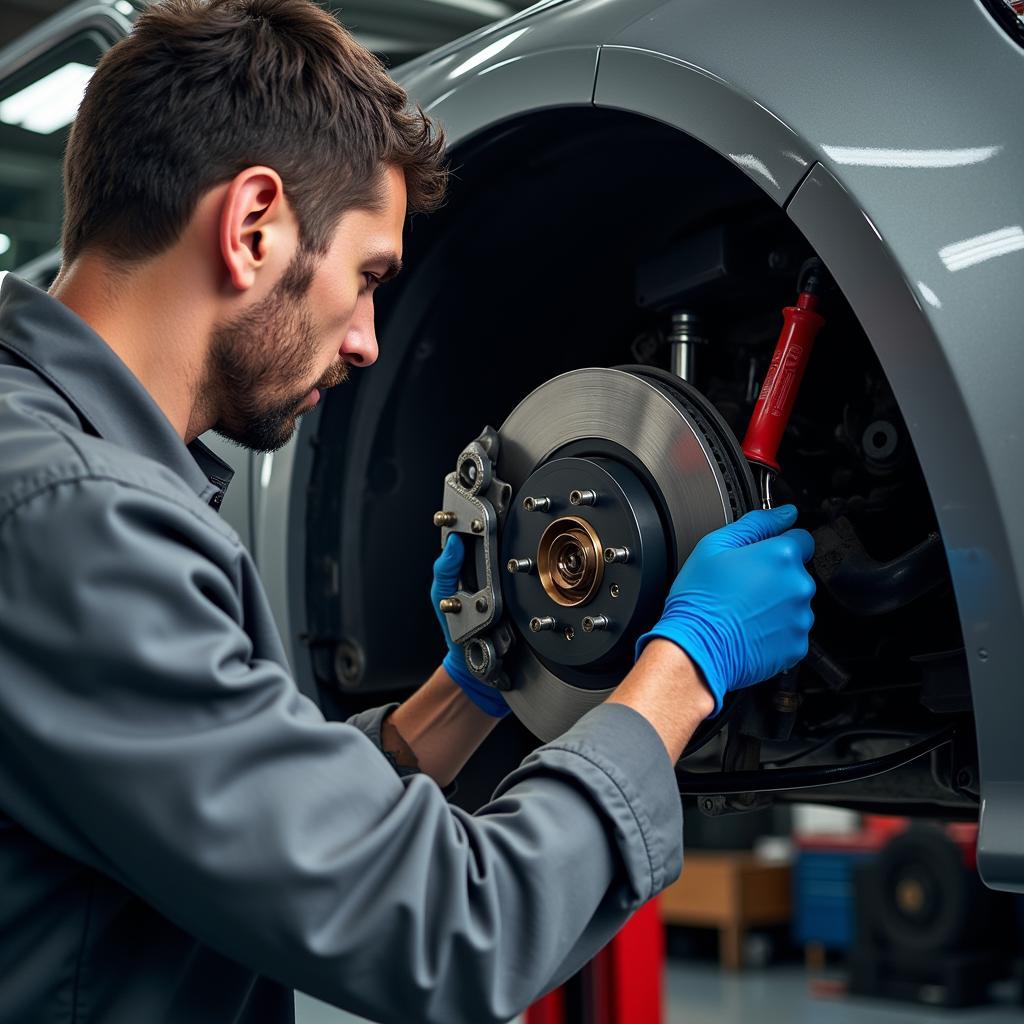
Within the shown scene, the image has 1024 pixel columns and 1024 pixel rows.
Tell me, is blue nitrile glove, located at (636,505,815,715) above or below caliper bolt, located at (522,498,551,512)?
below

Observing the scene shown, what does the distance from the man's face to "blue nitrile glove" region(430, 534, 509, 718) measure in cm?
21

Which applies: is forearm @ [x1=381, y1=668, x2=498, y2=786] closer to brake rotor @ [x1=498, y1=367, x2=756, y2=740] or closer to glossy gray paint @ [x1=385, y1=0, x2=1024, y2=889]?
brake rotor @ [x1=498, y1=367, x2=756, y2=740]

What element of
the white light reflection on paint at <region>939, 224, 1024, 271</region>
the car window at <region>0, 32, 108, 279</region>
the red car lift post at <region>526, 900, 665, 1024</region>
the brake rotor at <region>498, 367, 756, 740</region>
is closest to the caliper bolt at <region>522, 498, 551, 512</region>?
the brake rotor at <region>498, 367, 756, 740</region>

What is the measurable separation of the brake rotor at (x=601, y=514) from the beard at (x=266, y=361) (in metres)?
0.21

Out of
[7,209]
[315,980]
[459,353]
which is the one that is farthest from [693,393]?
[7,209]

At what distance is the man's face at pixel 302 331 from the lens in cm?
86

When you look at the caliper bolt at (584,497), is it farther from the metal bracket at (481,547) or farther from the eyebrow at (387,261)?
the eyebrow at (387,261)

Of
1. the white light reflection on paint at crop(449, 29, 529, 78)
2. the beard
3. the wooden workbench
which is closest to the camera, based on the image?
the beard

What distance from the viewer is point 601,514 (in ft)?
3.16

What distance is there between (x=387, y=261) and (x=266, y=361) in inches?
5.2

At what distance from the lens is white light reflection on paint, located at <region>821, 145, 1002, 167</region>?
79 centimetres

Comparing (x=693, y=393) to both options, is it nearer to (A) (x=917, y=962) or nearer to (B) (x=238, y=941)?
(B) (x=238, y=941)

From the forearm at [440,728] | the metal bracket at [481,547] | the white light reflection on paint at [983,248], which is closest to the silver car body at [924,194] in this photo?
the white light reflection on paint at [983,248]

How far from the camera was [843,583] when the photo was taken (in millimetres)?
964
